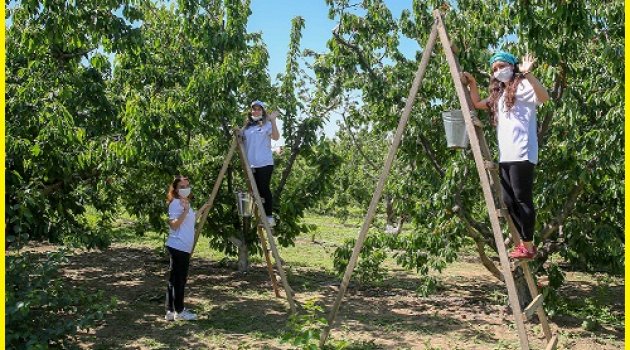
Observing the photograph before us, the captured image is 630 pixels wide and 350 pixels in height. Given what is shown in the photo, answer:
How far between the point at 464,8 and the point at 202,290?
16.4 feet

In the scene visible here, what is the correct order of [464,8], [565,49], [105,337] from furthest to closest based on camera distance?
[464,8]
[105,337]
[565,49]

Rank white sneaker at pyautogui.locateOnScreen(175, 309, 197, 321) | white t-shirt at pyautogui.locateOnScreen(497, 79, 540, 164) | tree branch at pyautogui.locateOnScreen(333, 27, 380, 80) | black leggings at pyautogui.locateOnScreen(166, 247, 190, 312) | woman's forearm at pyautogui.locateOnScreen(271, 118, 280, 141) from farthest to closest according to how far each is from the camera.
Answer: tree branch at pyautogui.locateOnScreen(333, 27, 380, 80) → woman's forearm at pyautogui.locateOnScreen(271, 118, 280, 141) → white sneaker at pyautogui.locateOnScreen(175, 309, 197, 321) → black leggings at pyautogui.locateOnScreen(166, 247, 190, 312) → white t-shirt at pyautogui.locateOnScreen(497, 79, 540, 164)

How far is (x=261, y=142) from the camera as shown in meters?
6.82

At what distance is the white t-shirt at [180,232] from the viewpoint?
20.2 feet

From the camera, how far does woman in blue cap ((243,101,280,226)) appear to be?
6.80 metres

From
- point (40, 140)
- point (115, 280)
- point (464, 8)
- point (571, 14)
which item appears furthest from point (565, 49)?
point (115, 280)

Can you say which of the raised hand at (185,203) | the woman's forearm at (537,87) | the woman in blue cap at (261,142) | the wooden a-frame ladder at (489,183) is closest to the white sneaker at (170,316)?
the raised hand at (185,203)

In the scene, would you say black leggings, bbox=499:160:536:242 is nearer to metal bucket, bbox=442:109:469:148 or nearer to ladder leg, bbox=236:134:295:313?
metal bucket, bbox=442:109:469:148

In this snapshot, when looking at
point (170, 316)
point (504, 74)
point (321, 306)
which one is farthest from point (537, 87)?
point (170, 316)

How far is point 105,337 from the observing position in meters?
5.77

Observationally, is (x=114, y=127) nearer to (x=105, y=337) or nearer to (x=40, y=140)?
(x=40, y=140)

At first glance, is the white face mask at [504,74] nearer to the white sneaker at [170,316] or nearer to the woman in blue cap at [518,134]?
the woman in blue cap at [518,134]

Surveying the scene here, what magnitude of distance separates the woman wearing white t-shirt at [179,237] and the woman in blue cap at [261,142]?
92 cm

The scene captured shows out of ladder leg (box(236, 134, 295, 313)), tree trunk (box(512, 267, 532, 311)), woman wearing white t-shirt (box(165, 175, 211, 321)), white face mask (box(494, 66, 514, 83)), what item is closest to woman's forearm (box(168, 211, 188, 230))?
woman wearing white t-shirt (box(165, 175, 211, 321))
